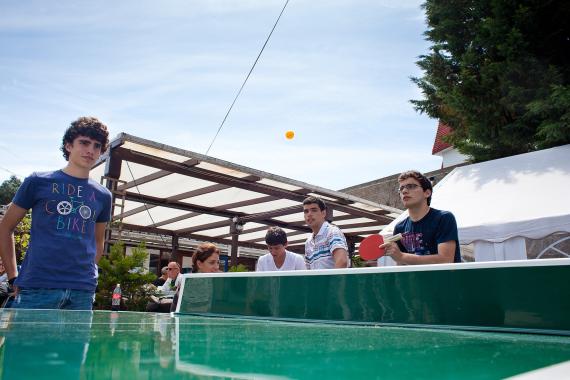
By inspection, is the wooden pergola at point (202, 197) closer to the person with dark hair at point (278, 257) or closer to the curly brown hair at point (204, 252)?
the curly brown hair at point (204, 252)

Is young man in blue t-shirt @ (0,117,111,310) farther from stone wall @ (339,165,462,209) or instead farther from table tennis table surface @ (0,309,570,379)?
stone wall @ (339,165,462,209)

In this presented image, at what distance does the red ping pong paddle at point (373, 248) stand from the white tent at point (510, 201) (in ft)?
9.52

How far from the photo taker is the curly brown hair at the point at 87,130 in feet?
9.20

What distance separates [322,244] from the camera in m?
4.01

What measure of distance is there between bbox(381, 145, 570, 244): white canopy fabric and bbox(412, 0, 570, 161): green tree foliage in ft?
3.56

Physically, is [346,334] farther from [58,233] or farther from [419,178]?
[419,178]

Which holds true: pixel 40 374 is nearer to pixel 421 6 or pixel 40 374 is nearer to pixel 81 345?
pixel 81 345

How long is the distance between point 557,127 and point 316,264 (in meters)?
5.30

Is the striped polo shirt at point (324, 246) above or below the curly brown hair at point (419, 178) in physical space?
below

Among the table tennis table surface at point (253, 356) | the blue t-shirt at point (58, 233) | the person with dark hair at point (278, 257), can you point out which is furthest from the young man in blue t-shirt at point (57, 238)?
the person with dark hair at point (278, 257)

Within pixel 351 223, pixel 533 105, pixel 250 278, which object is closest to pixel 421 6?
pixel 533 105

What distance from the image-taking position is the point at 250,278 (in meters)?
2.41

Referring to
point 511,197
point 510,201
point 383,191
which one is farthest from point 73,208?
point 383,191

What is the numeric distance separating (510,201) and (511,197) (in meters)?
0.14
